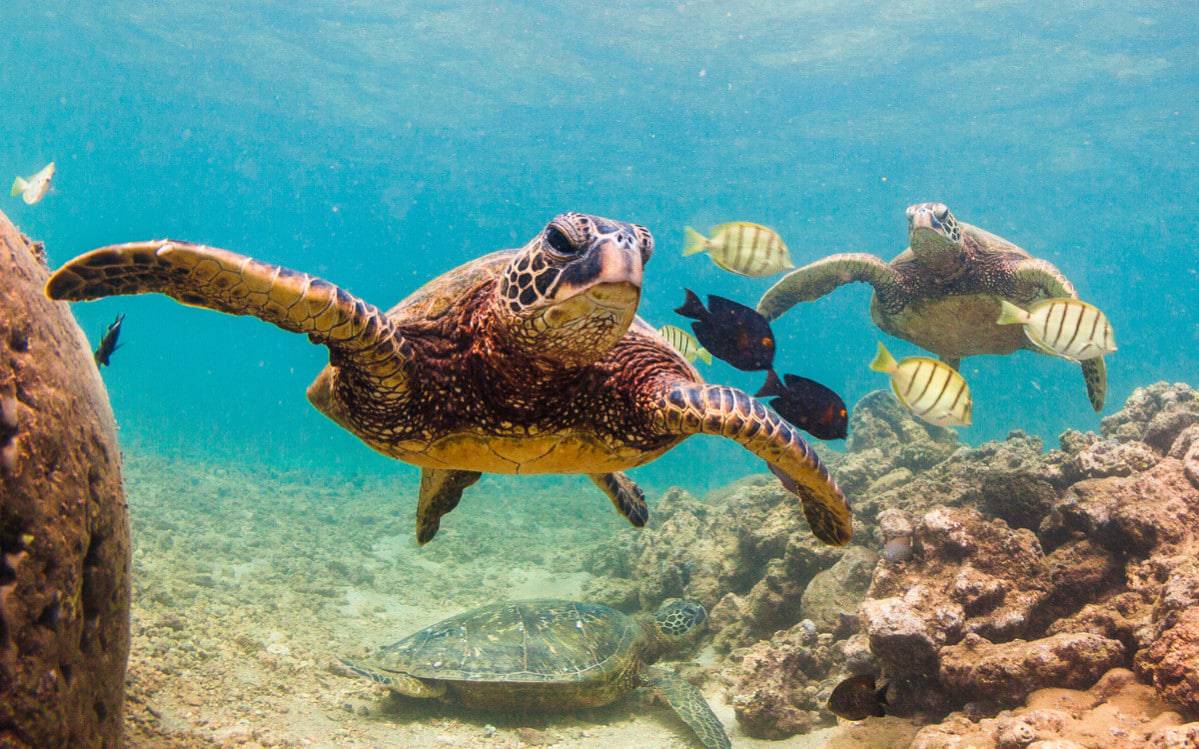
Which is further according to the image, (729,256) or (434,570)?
(434,570)

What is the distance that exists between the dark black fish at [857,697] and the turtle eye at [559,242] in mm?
2801

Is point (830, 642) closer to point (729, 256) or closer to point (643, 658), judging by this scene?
point (643, 658)

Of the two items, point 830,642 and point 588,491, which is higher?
point 588,491

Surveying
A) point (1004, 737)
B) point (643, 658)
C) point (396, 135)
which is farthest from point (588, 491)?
point (396, 135)

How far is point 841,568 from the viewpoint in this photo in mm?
6246

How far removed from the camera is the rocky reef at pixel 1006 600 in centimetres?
321

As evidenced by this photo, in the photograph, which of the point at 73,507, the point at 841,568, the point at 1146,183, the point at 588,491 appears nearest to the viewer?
the point at 73,507

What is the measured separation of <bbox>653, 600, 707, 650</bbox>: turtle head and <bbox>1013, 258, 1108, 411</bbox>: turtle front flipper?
5.48m

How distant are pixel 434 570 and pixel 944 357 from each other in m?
9.97

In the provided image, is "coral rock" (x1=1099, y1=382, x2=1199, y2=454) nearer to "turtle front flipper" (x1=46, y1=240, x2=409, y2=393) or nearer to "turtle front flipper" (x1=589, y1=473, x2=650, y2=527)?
"turtle front flipper" (x1=589, y1=473, x2=650, y2=527)

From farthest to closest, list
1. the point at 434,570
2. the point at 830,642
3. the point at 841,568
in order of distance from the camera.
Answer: the point at 434,570, the point at 841,568, the point at 830,642

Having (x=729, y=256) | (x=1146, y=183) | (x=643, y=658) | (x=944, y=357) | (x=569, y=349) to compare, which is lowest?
(x=643, y=658)

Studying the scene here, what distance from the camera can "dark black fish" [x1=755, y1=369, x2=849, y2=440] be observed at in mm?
4102

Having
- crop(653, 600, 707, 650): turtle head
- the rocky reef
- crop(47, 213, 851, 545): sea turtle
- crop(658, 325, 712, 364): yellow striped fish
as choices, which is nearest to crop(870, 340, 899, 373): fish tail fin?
the rocky reef
